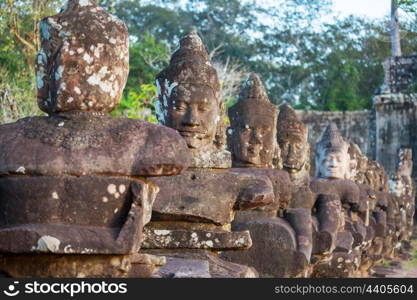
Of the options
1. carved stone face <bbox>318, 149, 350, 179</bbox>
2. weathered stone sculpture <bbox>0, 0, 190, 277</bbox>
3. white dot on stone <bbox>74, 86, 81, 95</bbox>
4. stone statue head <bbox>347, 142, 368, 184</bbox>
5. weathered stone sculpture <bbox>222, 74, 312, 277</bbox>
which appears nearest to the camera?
weathered stone sculpture <bbox>0, 0, 190, 277</bbox>

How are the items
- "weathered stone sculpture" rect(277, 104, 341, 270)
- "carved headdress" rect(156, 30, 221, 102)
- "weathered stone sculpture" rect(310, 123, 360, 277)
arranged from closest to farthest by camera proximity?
"carved headdress" rect(156, 30, 221, 102)
"weathered stone sculpture" rect(277, 104, 341, 270)
"weathered stone sculpture" rect(310, 123, 360, 277)

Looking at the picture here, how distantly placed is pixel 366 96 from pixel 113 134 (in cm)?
3090

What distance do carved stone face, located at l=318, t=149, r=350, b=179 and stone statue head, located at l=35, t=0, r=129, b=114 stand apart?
6300mm

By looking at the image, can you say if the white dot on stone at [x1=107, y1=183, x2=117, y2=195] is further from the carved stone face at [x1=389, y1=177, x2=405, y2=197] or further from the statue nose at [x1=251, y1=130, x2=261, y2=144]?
the carved stone face at [x1=389, y1=177, x2=405, y2=197]

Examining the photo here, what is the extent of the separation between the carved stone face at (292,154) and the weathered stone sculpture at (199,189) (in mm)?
2509

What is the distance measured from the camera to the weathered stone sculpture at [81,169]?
3.83m

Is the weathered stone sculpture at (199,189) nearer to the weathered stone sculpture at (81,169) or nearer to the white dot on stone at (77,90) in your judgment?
the weathered stone sculpture at (81,169)

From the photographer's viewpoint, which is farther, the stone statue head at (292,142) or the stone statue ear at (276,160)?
the stone statue head at (292,142)

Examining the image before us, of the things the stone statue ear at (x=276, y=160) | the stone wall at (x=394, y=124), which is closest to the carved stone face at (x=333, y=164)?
the stone statue ear at (x=276, y=160)

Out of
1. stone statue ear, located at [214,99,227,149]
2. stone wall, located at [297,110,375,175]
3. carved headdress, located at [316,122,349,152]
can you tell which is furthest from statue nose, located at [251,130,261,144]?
stone wall, located at [297,110,375,175]

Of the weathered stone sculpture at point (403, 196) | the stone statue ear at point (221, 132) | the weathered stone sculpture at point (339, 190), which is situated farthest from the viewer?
the weathered stone sculpture at point (403, 196)

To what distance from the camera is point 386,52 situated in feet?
113

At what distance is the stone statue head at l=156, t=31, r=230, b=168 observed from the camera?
5.78 metres

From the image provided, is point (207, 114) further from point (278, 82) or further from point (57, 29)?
point (278, 82)
